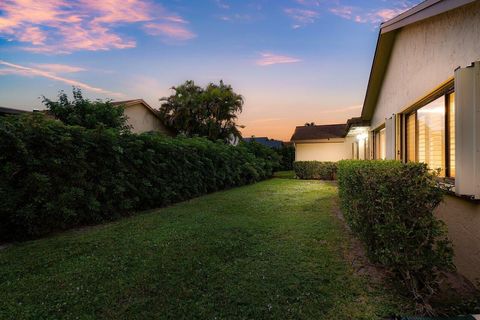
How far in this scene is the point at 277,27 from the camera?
38.4 feet

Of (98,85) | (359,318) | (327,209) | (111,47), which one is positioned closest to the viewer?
(359,318)

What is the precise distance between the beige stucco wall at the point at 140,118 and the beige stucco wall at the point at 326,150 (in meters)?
12.8

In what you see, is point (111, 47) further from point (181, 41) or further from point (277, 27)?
point (277, 27)

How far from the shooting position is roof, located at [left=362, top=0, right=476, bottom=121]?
3.87 meters

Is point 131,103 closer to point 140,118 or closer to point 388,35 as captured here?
point 140,118

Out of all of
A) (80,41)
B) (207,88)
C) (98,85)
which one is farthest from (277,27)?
(207,88)

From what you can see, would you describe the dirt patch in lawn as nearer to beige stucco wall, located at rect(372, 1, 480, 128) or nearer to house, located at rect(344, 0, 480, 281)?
house, located at rect(344, 0, 480, 281)

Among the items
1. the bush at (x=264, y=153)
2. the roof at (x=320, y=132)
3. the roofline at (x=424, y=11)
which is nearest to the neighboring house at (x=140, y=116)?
the bush at (x=264, y=153)

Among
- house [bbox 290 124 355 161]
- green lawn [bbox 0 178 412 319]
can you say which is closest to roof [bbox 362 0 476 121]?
green lawn [bbox 0 178 412 319]

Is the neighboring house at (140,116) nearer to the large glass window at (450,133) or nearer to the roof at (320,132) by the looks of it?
the roof at (320,132)

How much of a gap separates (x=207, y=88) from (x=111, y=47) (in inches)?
730

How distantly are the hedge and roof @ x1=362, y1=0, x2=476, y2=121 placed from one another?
23.3ft

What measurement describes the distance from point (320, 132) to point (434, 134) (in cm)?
1894

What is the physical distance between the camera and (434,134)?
5.21 metres
